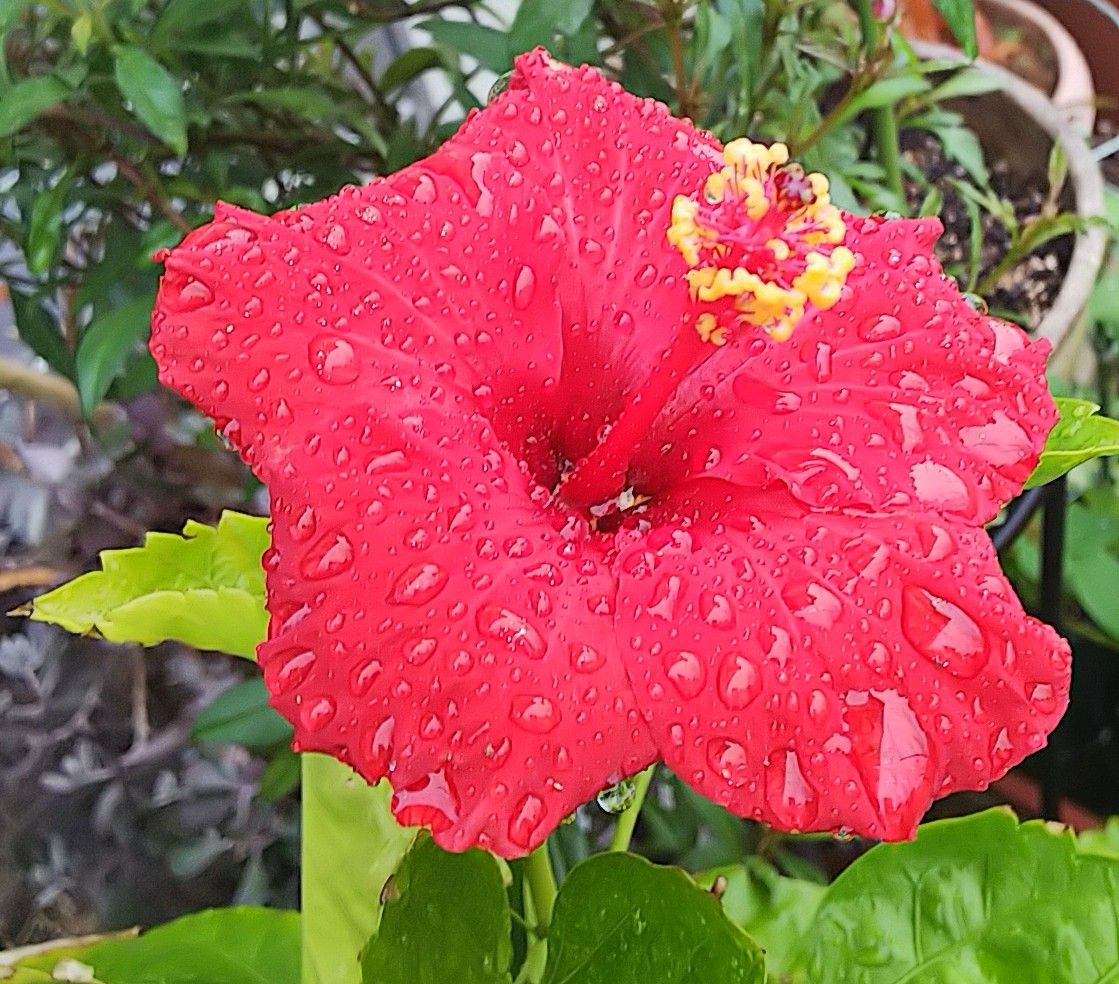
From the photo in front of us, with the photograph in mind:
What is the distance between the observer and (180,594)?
39 cm

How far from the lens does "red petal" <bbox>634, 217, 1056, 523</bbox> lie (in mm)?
348

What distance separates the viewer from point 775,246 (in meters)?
0.37

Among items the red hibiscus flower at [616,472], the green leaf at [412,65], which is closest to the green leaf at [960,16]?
the red hibiscus flower at [616,472]

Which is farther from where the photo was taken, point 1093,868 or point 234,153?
point 234,153

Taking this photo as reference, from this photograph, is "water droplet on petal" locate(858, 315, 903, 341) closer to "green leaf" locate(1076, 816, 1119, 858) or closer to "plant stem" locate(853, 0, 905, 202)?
"green leaf" locate(1076, 816, 1119, 858)

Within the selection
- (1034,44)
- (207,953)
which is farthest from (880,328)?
(1034,44)

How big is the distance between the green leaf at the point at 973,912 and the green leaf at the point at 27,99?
470 millimetres

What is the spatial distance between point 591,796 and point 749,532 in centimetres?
10

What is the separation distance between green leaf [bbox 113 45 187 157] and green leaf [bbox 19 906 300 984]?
33 centimetres

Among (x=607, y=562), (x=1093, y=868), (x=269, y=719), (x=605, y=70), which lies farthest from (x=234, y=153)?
(x=1093, y=868)

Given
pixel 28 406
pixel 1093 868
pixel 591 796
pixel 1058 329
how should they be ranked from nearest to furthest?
pixel 591 796, pixel 1093 868, pixel 1058 329, pixel 28 406

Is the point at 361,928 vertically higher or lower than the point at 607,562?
lower

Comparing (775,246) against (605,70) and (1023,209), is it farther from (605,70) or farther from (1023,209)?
(1023,209)

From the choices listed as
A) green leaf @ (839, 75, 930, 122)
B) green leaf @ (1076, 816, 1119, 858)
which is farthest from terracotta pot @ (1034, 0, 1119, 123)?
green leaf @ (1076, 816, 1119, 858)
